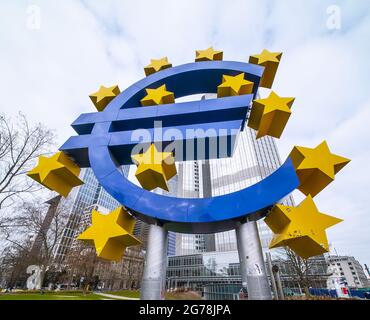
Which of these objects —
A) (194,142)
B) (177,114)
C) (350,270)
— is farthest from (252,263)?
(350,270)

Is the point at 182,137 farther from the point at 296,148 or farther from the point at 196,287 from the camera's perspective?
the point at 196,287

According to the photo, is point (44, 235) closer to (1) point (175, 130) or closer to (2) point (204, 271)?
(1) point (175, 130)

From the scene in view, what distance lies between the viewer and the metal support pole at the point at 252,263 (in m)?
4.07

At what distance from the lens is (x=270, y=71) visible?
7176 mm

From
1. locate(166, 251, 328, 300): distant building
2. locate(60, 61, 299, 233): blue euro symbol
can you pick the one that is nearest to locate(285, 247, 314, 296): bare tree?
locate(60, 61, 299, 233): blue euro symbol

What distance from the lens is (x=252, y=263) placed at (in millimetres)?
4340

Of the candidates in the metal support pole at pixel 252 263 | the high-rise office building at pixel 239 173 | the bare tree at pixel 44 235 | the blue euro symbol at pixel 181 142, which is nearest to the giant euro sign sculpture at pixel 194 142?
the blue euro symbol at pixel 181 142

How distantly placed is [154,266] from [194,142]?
128 inches

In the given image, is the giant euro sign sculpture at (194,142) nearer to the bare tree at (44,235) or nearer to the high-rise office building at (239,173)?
the bare tree at (44,235)

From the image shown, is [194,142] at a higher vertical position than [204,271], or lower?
lower

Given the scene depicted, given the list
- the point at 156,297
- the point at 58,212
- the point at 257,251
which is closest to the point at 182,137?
the point at 257,251

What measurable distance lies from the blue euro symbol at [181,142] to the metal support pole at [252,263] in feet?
1.06
